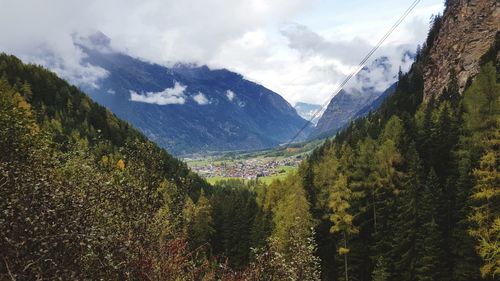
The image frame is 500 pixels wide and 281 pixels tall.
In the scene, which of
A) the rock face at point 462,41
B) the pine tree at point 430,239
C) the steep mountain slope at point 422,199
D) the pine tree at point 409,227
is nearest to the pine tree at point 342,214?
the steep mountain slope at point 422,199

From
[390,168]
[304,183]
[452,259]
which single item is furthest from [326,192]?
[452,259]

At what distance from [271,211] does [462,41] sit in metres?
60.5

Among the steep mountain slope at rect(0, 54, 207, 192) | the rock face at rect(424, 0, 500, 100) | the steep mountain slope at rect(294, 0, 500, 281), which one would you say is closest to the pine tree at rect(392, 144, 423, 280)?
the steep mountain slope at rect(294, 0, 500, 281)

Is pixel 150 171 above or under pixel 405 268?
above

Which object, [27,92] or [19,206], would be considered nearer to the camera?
[19,206]

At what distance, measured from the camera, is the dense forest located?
13148mm

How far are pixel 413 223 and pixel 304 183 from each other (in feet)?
109

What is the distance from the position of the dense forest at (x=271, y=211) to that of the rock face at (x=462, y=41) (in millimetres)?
5303

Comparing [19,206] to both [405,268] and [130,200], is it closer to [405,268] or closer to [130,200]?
[130,200]

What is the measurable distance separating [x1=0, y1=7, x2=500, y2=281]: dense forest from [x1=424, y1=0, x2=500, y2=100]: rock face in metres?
5.30

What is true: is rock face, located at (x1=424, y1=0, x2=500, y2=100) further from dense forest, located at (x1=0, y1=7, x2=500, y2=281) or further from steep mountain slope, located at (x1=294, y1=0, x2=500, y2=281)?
steep mountain slope, located at (x1=294, y1=0, x2=500, y2=281)

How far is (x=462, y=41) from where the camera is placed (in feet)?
348

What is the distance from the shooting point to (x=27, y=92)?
16938 centimetres

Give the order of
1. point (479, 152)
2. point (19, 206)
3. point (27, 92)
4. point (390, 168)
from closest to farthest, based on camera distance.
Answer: point (19, 206) → point (479, 152) → point (390, 168) → point (27, 92)
